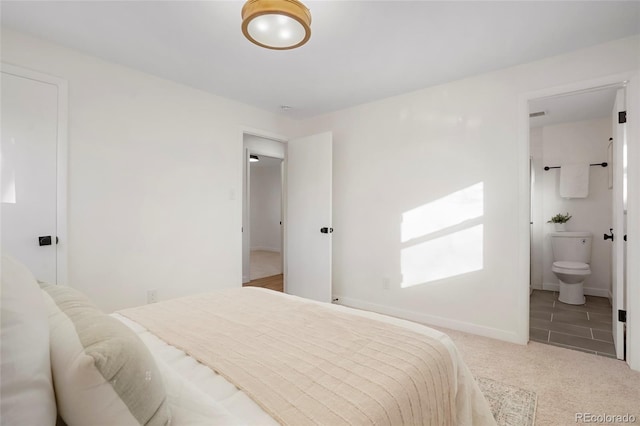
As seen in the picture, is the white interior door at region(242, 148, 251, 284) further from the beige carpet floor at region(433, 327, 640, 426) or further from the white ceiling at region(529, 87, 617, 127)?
the white ceiling at region(529, 87, 617, 127)

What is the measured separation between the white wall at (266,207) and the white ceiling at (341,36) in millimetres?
5591

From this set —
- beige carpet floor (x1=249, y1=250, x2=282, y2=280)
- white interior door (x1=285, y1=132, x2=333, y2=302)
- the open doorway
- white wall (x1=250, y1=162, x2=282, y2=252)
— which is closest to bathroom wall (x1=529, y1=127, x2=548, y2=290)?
white interior door (x1=285, y1=132, x2=333, y2=302)

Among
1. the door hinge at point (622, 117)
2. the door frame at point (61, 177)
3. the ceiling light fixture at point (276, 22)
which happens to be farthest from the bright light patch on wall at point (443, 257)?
the door frame at point (61, 177)

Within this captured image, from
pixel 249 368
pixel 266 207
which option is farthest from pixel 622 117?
pixel 266 207

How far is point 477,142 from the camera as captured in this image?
2883 mm

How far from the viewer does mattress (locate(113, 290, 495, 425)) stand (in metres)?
0.76

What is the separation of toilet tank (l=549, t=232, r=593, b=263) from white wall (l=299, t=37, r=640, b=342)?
2163mm

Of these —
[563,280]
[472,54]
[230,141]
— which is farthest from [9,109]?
[563,280]

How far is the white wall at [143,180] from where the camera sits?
94.3 inches

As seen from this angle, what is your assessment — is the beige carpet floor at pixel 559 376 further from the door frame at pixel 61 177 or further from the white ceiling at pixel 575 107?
the door frame at pixel 61 177

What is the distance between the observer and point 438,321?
121 inches

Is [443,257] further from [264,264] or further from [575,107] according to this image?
[264,264]

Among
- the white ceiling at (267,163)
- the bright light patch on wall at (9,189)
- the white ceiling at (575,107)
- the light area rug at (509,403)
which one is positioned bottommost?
the light area rug at (509,403)

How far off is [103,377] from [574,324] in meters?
4.12
